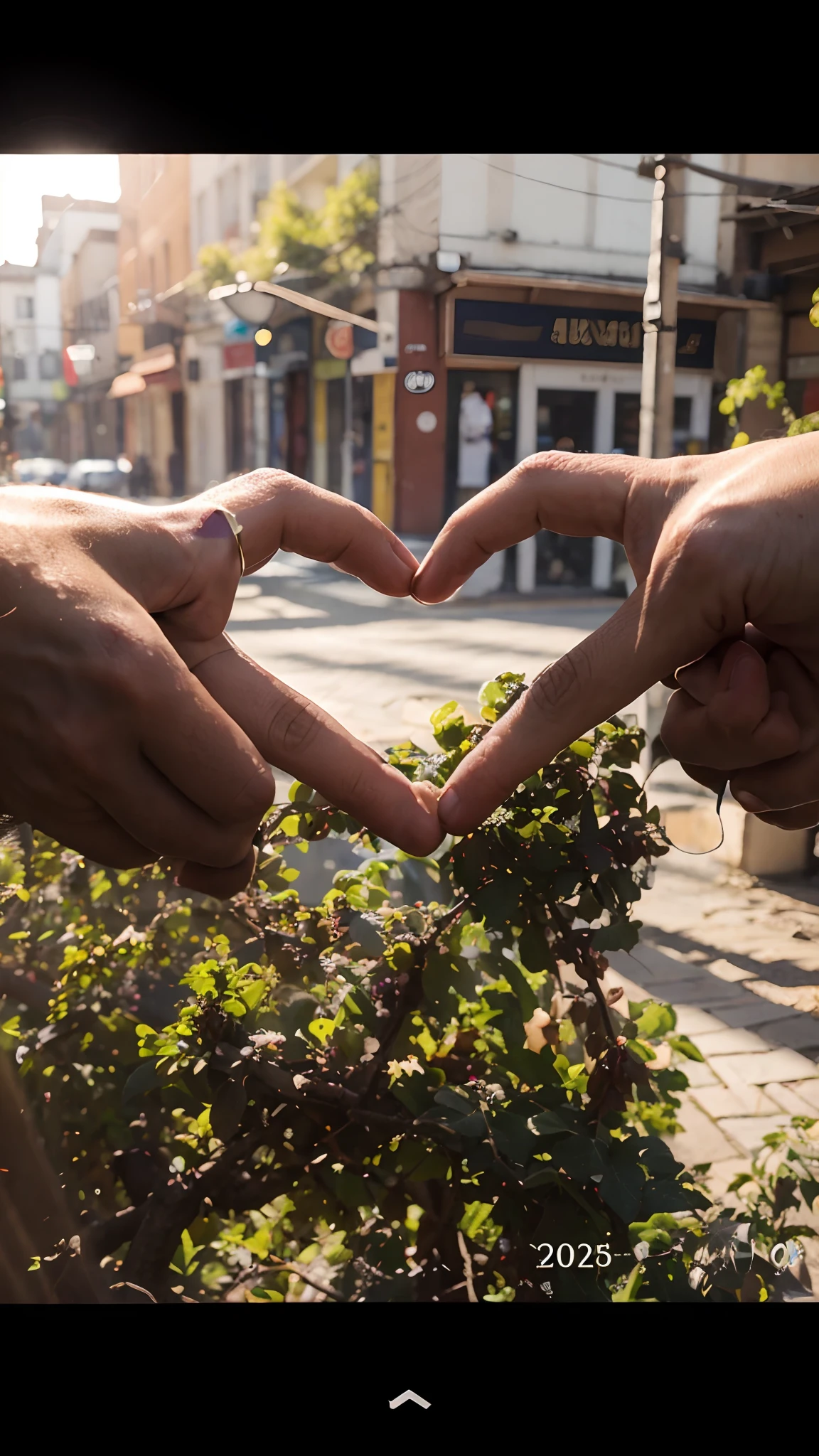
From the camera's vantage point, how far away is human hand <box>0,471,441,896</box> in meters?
0.75

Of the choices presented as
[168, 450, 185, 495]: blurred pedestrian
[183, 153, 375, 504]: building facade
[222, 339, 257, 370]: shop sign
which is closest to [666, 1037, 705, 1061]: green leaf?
[183, 153, 375, 504]: building facade

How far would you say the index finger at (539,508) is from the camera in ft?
3.43

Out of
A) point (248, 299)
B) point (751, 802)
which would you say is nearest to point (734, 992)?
point (751, 802)

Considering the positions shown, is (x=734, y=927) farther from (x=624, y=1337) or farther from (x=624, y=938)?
(x=624, y=1337)

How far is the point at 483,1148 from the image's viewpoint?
1176mm

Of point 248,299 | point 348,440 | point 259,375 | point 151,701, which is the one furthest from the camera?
point 259,375

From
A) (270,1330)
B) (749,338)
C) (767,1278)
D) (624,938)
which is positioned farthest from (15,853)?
(749,338)

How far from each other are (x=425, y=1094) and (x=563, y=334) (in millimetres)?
1003

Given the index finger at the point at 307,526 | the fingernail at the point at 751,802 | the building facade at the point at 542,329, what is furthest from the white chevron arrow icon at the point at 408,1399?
the building facade at the point at 542,329

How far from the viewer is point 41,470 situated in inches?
57.2

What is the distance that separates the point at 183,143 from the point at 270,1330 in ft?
4.21

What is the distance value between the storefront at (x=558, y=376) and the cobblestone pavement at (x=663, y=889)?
0.16m

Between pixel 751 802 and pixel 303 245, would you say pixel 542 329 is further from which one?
pixel 751 802

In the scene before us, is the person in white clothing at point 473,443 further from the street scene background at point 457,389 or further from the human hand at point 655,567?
the human hand at point 655,567
